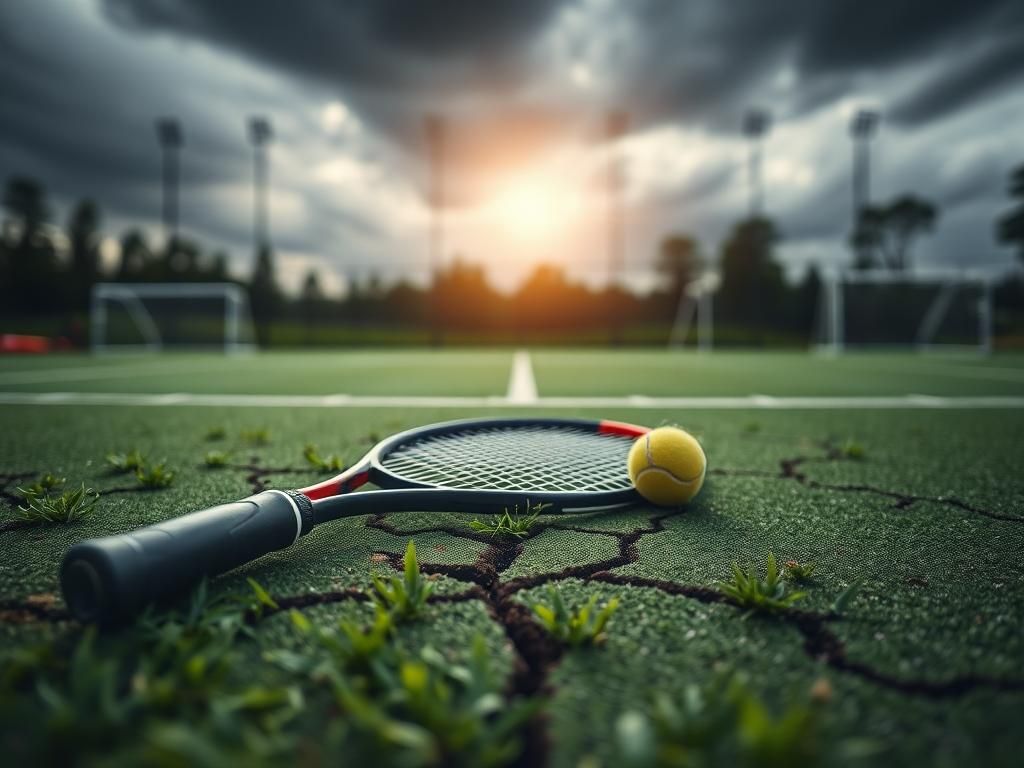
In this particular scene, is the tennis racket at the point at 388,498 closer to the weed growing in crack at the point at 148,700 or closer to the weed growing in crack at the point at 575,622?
the weed growing in crack at the point at 148,700

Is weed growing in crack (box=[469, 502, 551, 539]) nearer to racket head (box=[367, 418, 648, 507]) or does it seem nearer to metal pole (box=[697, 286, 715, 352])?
racket head (box=[367, 418, 648, 507])

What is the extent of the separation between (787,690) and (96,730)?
895mm

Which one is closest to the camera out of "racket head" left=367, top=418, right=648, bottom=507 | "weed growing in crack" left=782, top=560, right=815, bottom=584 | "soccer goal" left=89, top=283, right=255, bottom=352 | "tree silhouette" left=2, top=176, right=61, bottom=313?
"weed growing in crack" left=782, top=560, right=815, bottom=584

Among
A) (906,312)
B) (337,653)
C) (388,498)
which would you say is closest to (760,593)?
(337,653)

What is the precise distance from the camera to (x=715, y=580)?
46.2 inches

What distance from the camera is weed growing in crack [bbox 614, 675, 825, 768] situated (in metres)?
0.64

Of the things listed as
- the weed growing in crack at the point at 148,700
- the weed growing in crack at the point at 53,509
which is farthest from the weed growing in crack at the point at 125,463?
the weed growing in crack at the point at 148,700

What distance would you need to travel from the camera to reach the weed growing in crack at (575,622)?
0.94 meters

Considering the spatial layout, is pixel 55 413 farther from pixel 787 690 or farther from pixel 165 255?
pixel 165 255

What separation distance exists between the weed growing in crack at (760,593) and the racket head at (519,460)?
19.2 inches

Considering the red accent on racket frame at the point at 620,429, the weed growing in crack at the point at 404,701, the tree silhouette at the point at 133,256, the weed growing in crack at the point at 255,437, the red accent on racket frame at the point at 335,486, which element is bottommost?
the weed growing in crack at the point at 404,701

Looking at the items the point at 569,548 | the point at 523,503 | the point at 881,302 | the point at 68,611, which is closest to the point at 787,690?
the point at 569,548

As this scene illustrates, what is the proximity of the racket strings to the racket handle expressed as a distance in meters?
0.53

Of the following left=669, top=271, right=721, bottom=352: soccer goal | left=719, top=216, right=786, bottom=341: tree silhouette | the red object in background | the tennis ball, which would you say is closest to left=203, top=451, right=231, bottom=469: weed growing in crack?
the tennis ball
